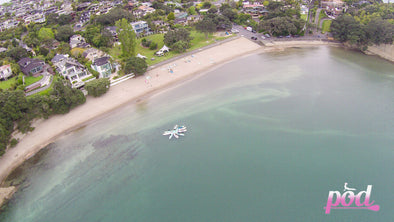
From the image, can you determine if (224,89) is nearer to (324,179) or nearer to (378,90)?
(324,179)

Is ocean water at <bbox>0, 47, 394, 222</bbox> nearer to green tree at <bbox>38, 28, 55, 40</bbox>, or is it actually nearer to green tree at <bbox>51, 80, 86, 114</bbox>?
green tree at <bbox>51, 80, 86, 114</bbox>

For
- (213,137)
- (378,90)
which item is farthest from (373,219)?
(378,90)

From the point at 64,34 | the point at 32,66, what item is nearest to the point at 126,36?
the point at 32,66

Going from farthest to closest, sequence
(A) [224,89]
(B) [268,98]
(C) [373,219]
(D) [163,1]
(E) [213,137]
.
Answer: (D) [163,1], (A) [224,89], (B) [268,98], (E) [213,137], (C) [373,219]

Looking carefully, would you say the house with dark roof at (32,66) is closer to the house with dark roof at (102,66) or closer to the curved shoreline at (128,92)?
the house with dark roof at (102,66)

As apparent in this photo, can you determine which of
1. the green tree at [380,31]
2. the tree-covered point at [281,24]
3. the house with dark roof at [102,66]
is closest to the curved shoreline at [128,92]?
the tree-covered point at [281,24]

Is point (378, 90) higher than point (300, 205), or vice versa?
point (378, 90)

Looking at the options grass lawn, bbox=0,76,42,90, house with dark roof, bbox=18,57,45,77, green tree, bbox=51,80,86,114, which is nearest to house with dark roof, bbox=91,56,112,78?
green tree, bbox=51,80,86,114
